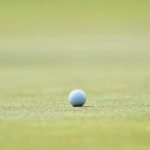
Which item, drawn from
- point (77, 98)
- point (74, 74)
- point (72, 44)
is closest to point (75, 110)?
point (77, 98)

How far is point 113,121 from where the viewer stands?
1245 cm

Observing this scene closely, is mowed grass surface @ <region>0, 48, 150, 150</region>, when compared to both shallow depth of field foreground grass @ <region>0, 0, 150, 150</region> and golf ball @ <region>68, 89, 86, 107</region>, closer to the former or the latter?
shallow depth of field foreground grass @ <region>0, 0, 150, 150</region>

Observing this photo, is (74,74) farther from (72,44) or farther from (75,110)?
(72,44)

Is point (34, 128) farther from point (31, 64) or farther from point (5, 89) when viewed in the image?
point (31, 64)

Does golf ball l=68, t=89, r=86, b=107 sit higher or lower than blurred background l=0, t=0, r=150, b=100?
lower

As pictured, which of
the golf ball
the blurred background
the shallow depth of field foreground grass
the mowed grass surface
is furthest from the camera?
the blurred background

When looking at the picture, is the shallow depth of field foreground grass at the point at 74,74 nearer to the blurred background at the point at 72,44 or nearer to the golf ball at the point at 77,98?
the blurred background at the point at 72,44

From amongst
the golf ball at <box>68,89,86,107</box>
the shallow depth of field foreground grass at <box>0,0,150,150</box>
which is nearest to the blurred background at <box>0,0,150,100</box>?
the shallow depth of field foreground grass at <box>0,0,150,150</box>

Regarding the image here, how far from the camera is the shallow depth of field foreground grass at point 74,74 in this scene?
11375mm

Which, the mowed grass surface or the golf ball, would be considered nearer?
the mowed grass surface

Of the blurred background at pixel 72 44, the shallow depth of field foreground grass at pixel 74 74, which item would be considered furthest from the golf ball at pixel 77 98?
the blurred background at pixel 72 44

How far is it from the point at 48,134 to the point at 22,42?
3239cm

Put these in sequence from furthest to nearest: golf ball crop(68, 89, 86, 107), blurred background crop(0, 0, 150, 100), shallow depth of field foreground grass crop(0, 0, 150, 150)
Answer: blurred background crop(0, 0, 150, 100), golf ball crop(68, 89, 86, 107), shallow depth of field foreground grass crop(0, 0, 150, 150)

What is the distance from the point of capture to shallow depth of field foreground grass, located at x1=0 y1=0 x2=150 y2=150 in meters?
11.4
